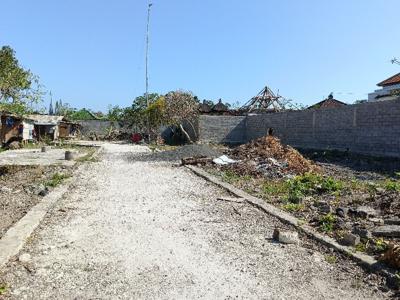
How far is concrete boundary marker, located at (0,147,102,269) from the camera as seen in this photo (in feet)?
15.6

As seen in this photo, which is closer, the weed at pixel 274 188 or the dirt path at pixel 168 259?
the dirt path at pixel 168 259

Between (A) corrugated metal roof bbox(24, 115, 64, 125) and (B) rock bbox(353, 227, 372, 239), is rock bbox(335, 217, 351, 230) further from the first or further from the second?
(A) corrugated metal roof bbox(24, 115, 64, 125)

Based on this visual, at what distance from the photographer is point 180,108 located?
31641 millimetres

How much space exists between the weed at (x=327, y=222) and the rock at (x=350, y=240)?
1.94ft

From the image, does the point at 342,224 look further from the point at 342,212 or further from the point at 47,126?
the point at 47,126

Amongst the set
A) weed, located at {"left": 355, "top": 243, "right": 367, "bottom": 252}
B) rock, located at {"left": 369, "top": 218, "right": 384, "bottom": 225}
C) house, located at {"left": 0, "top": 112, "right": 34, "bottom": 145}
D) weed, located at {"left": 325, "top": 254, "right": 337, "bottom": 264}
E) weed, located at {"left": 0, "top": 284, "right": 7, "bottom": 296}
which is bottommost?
weed, located at {"left": 325, "top": 254, "right": 337, "bottom": 264}

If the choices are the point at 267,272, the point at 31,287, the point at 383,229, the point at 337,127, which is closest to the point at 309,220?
the point at 383,229

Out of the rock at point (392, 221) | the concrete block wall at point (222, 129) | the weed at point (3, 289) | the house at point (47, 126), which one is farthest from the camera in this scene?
the house at point (47, 126)

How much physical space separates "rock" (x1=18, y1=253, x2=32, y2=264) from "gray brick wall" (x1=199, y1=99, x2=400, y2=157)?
43.0 ft

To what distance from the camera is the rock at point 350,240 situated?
17.1 ft

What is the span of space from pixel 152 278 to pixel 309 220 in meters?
3.12

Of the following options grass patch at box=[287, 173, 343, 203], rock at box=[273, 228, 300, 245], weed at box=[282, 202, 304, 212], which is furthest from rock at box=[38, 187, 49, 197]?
rock at box=[273, 228, 300, 245]

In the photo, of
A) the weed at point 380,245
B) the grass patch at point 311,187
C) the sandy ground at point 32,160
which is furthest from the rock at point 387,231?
the sandy ground at point 32,160

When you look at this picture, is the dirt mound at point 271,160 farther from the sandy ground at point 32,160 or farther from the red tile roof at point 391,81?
the red tile roof at point 391,81
